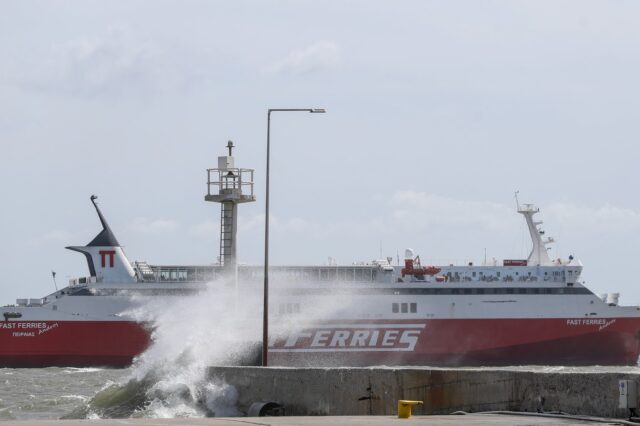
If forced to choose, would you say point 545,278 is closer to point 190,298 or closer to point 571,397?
point 190,298

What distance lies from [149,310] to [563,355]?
1860 cm

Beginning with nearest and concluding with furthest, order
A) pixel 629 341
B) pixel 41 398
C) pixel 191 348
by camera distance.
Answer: pixel 41 398, pixel 191 348, pixel 629 341

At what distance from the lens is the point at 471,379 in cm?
1683

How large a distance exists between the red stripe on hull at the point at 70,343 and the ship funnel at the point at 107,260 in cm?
257

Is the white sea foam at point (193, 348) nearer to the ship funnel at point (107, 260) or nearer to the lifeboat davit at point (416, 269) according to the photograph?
the ship funnel at point (107, 260)

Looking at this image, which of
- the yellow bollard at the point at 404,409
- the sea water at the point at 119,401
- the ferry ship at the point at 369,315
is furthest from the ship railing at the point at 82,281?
the yellow bollard at the point at 404,409

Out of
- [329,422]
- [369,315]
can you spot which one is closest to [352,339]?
[369,315]

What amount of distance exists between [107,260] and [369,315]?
12.1 metres

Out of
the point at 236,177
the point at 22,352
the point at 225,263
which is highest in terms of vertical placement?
the point at 236,177

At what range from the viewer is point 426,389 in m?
17.7

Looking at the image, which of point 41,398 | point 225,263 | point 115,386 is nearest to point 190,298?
point 225,263

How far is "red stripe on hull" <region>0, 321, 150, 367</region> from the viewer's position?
53.7m

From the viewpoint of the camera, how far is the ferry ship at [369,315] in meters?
54.2

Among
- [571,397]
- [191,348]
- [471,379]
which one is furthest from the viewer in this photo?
[191,348]
